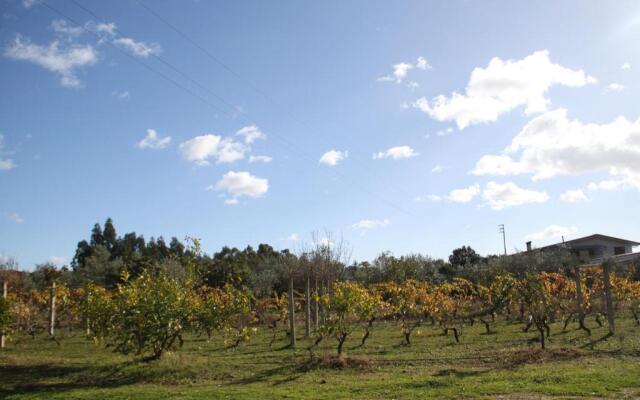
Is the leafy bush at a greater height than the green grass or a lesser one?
greater

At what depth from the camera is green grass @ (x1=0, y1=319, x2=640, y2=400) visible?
8.37 meters

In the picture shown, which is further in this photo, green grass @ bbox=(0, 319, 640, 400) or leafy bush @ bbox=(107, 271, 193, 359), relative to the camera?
leafy bush @ bbox=(107, 271, 193, 359)

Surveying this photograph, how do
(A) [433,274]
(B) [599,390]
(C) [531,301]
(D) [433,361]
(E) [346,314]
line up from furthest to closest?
(A) [433,274]
(C) [531,301]
(E) [346,314]
(D) [433,361]
(B) [599,390]

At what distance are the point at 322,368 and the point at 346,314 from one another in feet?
6.07

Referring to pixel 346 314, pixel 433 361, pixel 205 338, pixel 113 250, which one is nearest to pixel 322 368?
pixel 346 314

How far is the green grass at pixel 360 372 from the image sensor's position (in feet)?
27.5

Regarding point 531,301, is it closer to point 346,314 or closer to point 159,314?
point 346,314

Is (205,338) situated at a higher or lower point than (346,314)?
lower

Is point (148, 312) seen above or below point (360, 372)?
above

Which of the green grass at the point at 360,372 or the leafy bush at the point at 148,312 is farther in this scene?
the leafy bush at the point at 148,312

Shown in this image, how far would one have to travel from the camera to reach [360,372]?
419 inches

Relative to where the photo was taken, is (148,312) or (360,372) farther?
(148,312)

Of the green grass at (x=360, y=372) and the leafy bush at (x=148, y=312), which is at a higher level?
the leafy bush at (x=148, y=312)

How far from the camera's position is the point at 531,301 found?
13.9 metres
